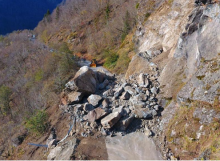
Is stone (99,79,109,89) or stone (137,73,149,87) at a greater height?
stone (99,79,109,89)

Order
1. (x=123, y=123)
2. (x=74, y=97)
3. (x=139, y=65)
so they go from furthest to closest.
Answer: (x=139, y=65) < (x=74, y=97) < (x=123, y=123)

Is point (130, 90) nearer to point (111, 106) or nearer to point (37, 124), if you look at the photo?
point (111, 106)

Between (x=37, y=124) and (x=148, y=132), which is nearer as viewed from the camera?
(x=148, y=132)

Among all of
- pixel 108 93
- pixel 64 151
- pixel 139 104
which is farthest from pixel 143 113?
pixel 64 151

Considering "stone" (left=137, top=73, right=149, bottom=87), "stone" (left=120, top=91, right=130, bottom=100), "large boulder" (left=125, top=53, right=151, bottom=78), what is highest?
"large boulder" (left=125, top=53, right=151, bottom=78)

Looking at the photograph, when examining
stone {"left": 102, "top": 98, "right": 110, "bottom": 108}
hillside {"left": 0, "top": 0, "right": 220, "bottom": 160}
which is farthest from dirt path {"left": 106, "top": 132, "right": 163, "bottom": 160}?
stone {"left": 102, "top": 98, "right": 110, "bottom": 108}

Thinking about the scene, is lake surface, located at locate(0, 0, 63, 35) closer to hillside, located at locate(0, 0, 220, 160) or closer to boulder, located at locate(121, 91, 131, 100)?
hillside, located at locate(0, 0, 220, 160)

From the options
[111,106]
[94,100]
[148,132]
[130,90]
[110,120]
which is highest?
[130,90]
